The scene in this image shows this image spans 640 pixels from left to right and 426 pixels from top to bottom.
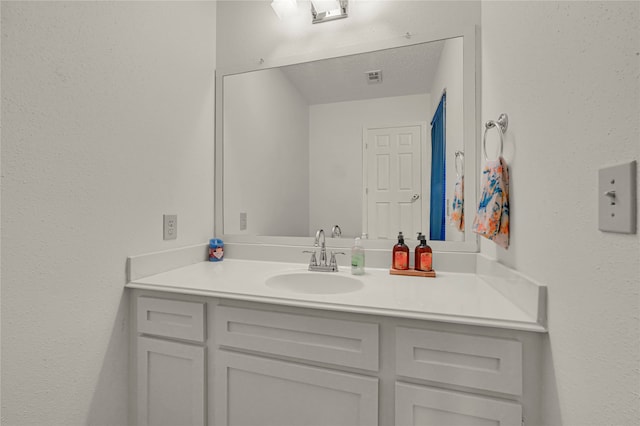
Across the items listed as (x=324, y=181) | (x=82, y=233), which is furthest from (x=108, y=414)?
(x=324, y=181)

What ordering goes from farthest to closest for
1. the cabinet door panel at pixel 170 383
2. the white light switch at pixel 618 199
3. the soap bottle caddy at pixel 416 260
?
the soap bottle caddy at pixel 416 260 < the cabinet door panel at pixel 170 383 < the white light switch at pixel 618 199

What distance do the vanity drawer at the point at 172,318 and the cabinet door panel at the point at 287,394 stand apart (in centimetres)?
12

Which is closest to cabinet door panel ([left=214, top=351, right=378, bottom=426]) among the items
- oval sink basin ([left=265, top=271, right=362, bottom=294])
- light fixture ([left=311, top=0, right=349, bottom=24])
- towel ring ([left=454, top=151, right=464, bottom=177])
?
oval sink basin ([left=265, top=271, right=362, bottom=294])

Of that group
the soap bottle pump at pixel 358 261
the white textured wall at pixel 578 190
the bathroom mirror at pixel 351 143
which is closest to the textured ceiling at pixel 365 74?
the bathroom mirror at pixel 351 143

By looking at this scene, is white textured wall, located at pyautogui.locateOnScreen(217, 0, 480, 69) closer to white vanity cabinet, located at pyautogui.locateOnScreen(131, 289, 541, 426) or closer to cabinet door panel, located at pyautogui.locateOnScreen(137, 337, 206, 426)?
white vanity cabinet, located at pyautogui.locateOnScreen(131, 289, 541, 426)

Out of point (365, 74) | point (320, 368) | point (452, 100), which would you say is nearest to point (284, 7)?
point (365, 74)

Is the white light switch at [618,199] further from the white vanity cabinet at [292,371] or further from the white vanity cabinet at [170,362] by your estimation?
the white vanity cabinet at [170,362]

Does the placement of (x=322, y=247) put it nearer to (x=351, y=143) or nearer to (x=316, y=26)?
(x=351, y=143)

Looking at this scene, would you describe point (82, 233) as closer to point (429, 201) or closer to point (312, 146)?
point (312, 146)

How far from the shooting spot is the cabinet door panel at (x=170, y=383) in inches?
41.0

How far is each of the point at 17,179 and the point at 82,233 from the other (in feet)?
0.76

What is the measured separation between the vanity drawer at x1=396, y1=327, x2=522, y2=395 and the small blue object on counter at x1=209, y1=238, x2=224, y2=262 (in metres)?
1.03

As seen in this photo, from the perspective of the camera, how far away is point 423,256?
4.13 ft

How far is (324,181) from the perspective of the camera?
151 cm
